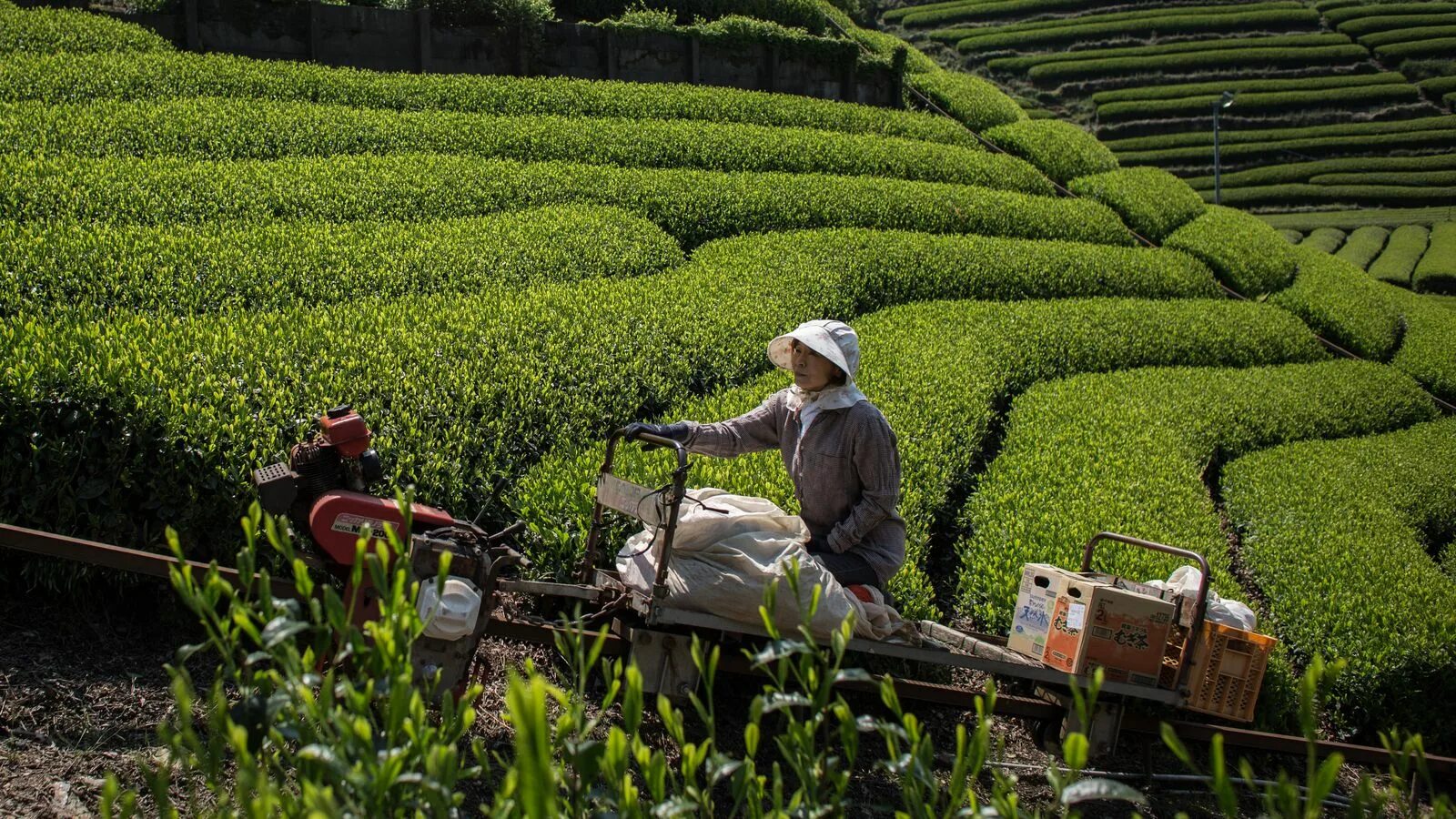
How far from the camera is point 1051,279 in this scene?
51.8ft

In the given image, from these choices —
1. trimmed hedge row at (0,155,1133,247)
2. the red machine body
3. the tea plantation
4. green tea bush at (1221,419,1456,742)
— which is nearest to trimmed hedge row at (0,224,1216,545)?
the tea plantation

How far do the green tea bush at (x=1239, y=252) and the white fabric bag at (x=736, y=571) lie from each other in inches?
648

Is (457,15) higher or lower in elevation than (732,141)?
higher

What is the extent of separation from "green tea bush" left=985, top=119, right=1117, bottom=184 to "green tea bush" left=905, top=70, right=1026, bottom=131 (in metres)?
0.49

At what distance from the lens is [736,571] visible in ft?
15.8

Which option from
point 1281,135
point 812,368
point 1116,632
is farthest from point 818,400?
point 1281,135

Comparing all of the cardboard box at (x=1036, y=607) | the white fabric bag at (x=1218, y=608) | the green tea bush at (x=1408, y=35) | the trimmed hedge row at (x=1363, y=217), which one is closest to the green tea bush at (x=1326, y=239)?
the trimmed hedge row at (x=1363, y=217)

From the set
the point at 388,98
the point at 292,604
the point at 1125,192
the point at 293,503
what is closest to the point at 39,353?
the point at 293,503

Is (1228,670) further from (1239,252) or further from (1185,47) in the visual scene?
(1185,47)

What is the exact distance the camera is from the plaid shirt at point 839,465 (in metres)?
5.35

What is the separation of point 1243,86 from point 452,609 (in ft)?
179

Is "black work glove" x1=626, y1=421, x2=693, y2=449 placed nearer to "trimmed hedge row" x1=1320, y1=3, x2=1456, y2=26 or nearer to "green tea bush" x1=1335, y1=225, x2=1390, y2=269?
"green tea bush" x1=1335, y1=225, x2=1390, y2=269

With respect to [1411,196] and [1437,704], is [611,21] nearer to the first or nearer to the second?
[1437,704]

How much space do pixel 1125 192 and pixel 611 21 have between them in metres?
9.77
